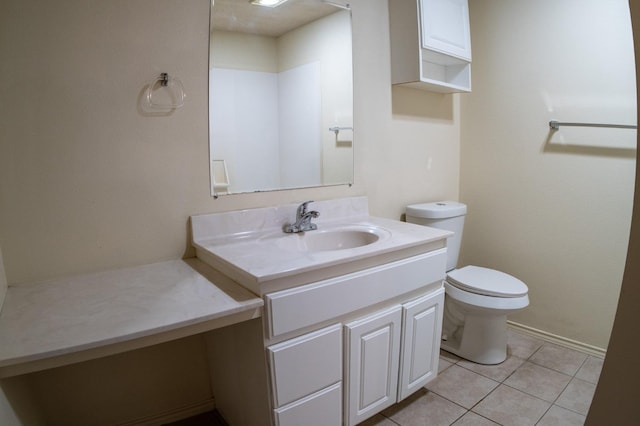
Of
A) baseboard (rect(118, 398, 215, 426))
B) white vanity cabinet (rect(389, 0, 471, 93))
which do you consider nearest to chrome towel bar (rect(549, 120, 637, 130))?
white vanity cabinet (rect(389, 0, 471, 93))

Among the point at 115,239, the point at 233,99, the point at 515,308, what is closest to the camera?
the point at 115,239

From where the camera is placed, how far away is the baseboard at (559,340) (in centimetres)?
207

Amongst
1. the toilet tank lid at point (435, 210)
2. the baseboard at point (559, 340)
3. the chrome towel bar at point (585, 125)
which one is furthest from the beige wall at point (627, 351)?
the baseboard at point (559, 340)

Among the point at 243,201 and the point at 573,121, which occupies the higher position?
the point at 573,121

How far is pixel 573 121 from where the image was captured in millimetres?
2002

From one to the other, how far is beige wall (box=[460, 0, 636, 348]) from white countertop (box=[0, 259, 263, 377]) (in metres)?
1.88

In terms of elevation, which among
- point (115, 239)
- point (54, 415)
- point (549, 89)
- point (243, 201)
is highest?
point (549, 89)

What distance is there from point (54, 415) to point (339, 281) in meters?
1.16

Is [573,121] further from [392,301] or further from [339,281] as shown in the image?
[339,281]

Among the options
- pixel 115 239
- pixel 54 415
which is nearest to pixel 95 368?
pixel 54 415

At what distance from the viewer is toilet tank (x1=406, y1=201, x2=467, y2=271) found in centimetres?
209

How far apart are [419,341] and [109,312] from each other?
1.21 m

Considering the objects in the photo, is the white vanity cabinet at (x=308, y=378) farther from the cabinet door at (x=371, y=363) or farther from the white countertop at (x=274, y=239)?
the white countertop at (x=274, y=239)

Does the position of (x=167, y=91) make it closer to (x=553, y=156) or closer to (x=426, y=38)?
(x=426, y=38)
